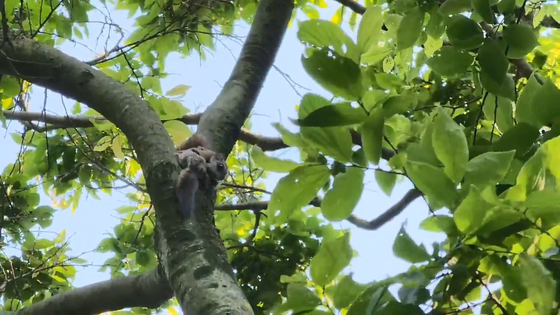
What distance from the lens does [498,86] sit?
457mm

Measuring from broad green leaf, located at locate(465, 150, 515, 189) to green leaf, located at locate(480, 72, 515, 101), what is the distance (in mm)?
134

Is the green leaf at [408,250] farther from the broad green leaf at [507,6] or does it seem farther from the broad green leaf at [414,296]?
the broad green leaf at [507,6]

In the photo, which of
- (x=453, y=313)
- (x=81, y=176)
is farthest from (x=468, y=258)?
(x=81, y=176)

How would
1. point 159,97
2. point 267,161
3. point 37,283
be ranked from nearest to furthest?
1. point 267,161
2. point 159,97
3. point 37,283

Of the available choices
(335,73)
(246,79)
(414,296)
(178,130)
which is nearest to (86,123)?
(178,130)

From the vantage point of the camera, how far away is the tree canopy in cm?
33

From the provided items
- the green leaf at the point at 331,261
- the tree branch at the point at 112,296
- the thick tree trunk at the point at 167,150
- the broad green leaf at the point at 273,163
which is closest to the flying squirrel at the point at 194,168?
the thick tree trunk at the point at 167,150

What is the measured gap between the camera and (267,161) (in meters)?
0.49

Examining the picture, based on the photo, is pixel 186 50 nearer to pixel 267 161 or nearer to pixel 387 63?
pixel 387 63

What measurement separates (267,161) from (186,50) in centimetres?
135

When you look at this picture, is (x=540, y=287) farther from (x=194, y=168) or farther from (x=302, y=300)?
(x=194, y=168)

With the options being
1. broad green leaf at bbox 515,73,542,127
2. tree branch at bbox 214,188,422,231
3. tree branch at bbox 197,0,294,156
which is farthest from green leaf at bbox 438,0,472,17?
tree branch at bbox 214,188,422,231

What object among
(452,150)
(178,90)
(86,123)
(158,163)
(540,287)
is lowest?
(540,287)

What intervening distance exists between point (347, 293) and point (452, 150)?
0.12 metres
